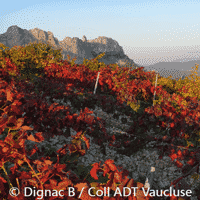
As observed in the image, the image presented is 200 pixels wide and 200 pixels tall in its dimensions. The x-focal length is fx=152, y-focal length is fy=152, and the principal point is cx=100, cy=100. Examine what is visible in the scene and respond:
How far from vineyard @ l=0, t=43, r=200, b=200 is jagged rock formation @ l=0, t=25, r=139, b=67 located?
4569 cm

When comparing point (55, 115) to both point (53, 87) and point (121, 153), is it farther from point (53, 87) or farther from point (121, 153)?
point (53, 87)

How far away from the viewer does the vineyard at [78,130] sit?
2.85 ft

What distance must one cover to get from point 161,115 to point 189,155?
1.49m

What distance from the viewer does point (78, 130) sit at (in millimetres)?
2270

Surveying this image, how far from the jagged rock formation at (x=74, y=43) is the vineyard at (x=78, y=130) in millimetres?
45685

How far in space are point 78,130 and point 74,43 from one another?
71.4 meters

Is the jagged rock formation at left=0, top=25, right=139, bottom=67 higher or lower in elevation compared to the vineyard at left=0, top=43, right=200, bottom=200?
higher

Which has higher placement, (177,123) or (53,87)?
(53,87)

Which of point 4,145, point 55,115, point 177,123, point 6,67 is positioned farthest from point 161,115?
point 6,67

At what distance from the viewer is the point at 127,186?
0.85 m

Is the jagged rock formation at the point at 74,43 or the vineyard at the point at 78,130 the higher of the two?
the jagged rock formation at the point at 74,43

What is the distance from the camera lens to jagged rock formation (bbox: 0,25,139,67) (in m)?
56.3

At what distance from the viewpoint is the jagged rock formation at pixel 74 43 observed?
5631cm

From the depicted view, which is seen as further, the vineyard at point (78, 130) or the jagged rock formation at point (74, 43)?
the jagged rock formation at point (74, 43)
